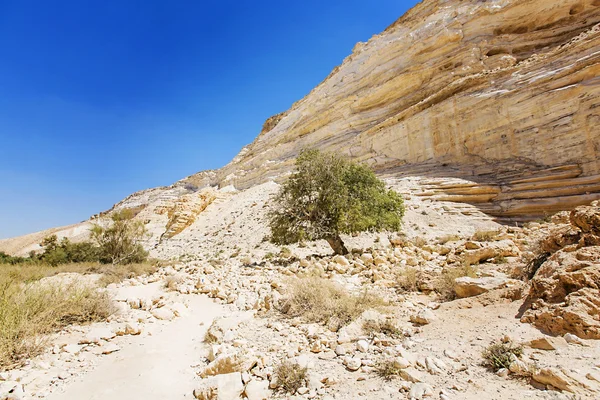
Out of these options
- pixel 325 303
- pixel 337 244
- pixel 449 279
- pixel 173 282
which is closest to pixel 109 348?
pixel 325 303

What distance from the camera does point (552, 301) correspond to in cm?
330

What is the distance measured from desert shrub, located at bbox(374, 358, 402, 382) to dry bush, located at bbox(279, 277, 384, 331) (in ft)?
3.42

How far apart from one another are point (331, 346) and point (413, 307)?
1.66 metres

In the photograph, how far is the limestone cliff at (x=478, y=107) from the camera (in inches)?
556

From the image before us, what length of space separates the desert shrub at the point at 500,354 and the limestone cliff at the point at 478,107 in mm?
13794

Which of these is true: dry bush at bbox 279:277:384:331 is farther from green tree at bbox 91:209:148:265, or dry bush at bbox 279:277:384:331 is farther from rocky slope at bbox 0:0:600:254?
rocky slope at bbox 0:0:600:254

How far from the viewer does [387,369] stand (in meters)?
2.88

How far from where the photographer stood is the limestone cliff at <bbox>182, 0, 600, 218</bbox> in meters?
14.1

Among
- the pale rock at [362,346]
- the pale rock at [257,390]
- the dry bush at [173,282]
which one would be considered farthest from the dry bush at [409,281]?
the dry bush at [173,282]

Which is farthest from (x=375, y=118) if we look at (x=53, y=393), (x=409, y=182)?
(x=53, y=393)

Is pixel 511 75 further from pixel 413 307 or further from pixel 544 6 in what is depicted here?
pixel 413 307

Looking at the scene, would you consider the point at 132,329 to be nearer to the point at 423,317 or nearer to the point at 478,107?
the point at 423,317

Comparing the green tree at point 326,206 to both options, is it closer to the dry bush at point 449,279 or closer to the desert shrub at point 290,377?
the dry bush at point 449,279

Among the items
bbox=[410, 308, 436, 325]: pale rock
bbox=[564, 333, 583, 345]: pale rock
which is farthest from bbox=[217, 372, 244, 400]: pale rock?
bbox=[564, 333, 583, 345]: pale rock
